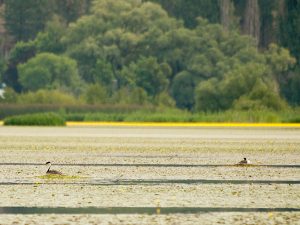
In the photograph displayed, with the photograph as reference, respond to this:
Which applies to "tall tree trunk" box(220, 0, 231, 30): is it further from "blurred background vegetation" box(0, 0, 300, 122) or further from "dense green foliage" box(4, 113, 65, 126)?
"dense green foliage" box(4, 113, 65, 126)

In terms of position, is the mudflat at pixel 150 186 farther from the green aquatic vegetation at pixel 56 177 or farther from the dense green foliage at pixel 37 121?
the dense green foliage at pixel 37 121

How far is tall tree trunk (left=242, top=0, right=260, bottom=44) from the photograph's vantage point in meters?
145

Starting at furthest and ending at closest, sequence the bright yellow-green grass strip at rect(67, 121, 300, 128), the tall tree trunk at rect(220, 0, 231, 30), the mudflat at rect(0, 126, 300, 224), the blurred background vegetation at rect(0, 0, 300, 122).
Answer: the tall tree trunk at rect(220, 0, 231, 30)
the blurred background vegetation at rect(0, 0, 300, 122)
the bright yellow-green grass strip at rect(67, 121, 300, 128)
the mudflat at rect(0, 126, 300, 224)

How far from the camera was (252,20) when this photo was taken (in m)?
147

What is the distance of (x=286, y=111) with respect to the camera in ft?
326

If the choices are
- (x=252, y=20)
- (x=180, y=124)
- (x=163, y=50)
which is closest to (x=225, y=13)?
(x=252, y=20)

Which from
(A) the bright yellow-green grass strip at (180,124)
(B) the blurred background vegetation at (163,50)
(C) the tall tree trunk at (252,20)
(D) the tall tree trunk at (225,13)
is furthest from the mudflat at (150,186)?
(C) the tall tree trunk at (252,20)

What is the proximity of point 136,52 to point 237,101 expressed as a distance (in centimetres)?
4410

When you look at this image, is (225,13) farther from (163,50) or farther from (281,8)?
(163,50)

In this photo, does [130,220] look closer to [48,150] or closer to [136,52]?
[48,150]

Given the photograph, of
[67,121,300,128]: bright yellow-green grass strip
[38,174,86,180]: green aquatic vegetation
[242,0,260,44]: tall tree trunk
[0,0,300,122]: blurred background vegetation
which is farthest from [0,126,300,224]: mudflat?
[242,0,260,44]: tall tree trunk

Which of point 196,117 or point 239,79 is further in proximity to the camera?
point 239,79

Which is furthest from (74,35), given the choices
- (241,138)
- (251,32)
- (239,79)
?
(241,138)

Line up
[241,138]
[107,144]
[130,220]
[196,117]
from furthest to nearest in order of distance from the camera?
1. [196,117]
2. [241,138]
3. [107,144]
4. [130,220]
